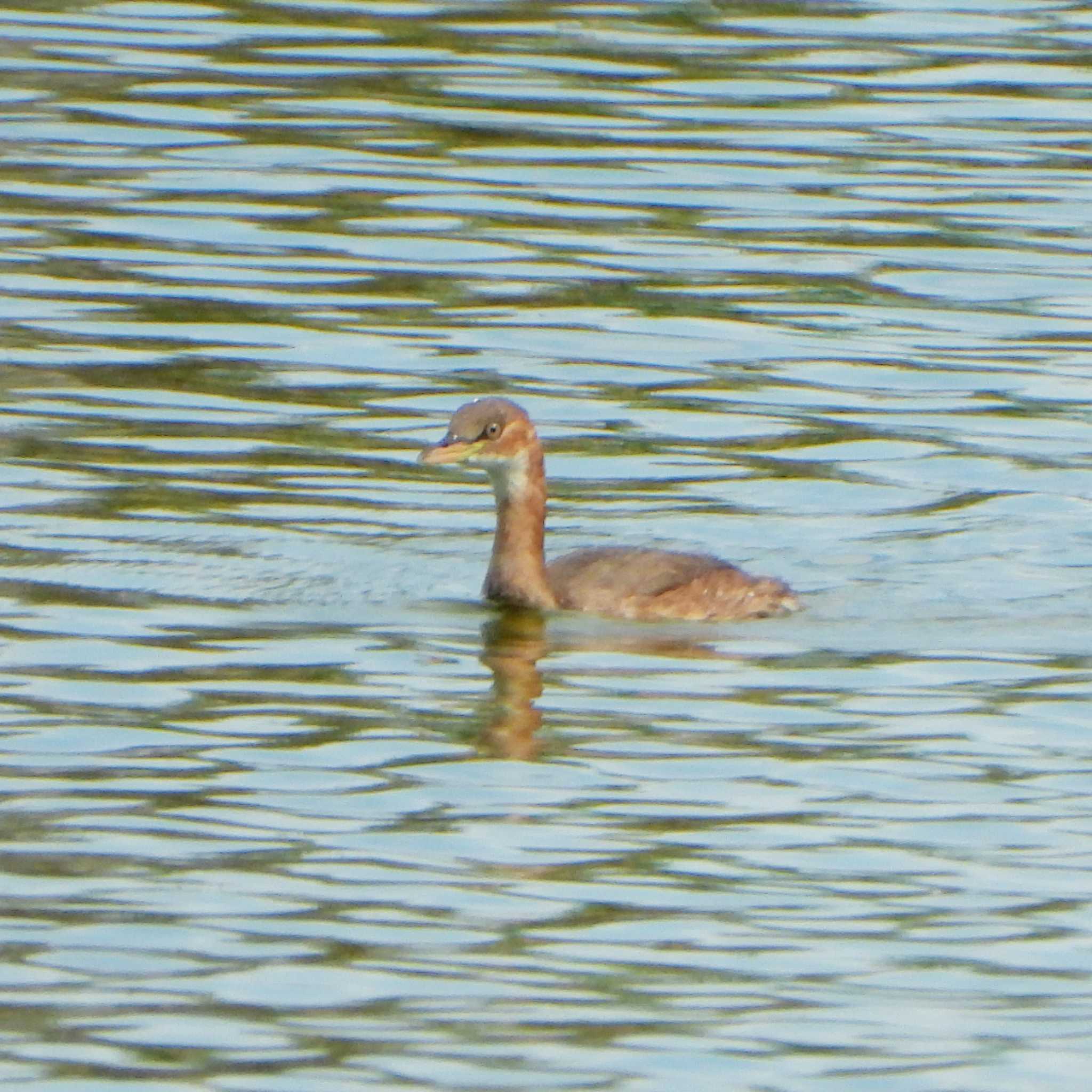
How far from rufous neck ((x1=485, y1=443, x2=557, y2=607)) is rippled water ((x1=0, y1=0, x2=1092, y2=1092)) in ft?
0.87

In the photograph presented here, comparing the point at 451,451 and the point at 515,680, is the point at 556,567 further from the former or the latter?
the point at 515,680

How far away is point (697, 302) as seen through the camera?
703 inches

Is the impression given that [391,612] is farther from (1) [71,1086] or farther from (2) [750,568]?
(1) [71,1086]

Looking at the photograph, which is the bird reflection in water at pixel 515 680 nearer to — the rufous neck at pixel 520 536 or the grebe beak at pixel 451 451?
the rufous neck at pixel 520 536

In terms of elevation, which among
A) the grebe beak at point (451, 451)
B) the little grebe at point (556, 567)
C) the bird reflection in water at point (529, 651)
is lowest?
the bird reflection in water at point (529, 651)

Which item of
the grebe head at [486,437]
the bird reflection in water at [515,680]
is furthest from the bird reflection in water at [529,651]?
the grebe head at [486,437]

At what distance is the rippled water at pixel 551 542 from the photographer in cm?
844

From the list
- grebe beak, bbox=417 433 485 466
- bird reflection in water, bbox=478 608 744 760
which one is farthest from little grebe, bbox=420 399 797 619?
bird reflection in water, bbox=478 608 744 760

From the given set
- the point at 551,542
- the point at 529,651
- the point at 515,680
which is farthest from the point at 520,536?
the point at 515,680

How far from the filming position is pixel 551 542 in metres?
14.6

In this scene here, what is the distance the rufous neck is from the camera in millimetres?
13117

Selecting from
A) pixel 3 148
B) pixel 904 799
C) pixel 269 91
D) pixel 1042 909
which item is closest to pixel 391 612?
pixel 904 799

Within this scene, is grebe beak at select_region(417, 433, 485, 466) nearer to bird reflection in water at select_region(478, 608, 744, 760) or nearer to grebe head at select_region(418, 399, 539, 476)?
grebe head at select_region(418, 399, 539, 476)

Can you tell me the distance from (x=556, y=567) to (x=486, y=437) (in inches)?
23.3
